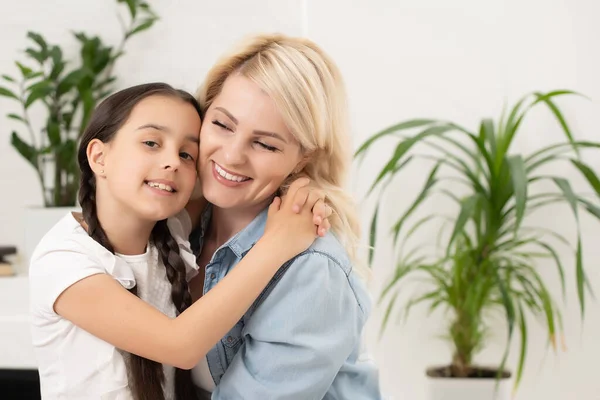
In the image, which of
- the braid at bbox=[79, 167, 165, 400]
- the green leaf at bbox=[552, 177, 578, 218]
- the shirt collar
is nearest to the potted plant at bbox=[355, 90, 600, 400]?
the green leaf at bbox=[552, 177, 578, 218]

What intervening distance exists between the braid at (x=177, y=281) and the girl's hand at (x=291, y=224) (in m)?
0.21

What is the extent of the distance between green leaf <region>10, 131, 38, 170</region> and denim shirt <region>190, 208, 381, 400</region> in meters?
1.83

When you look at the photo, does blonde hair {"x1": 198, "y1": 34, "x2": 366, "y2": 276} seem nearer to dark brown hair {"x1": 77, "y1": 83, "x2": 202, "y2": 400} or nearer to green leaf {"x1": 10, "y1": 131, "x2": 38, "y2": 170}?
dark brown hair {"x1": 77, "y1": 83, "x2": 202, "y2": 400}

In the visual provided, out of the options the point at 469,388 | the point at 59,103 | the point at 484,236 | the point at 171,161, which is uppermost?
the point at 171,161

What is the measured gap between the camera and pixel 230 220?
5.61ft

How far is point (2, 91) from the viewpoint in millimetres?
2918

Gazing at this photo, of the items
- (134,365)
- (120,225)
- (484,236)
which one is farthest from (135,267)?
(484,236)

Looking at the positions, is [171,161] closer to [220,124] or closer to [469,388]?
[220,124]

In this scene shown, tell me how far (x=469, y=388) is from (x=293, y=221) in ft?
5.03

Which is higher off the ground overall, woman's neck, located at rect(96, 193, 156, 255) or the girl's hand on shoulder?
the girl's hand on shoulder

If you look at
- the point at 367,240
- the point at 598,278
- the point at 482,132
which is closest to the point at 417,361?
the point at 367,240

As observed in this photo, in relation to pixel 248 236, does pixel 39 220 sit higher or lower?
lower

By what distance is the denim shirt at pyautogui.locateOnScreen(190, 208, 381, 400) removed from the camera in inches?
55.1

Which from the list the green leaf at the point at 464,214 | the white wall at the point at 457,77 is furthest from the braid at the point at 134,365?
the white wall at the point at 457,77
